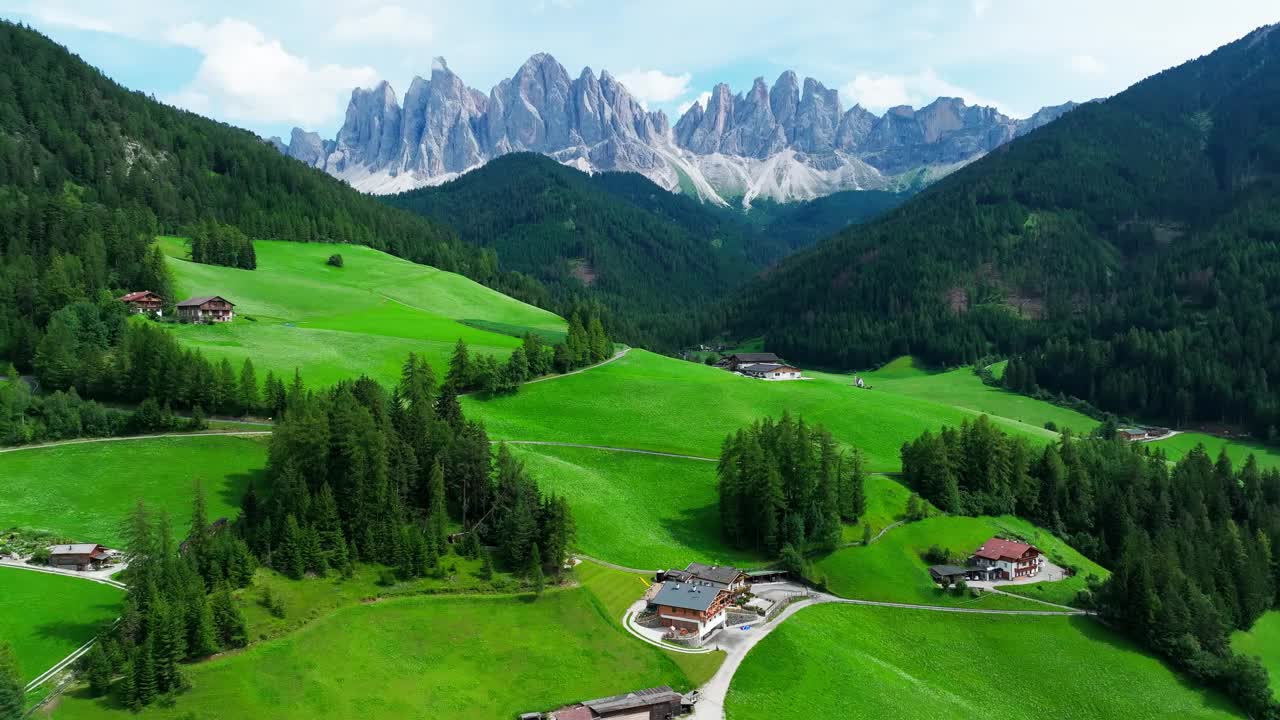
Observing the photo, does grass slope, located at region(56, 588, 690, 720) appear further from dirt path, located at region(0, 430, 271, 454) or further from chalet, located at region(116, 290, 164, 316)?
chalet, located at region(116, 290, 164, 316)

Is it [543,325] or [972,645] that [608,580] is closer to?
[972,645]

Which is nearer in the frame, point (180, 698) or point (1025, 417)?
point (180, 698)

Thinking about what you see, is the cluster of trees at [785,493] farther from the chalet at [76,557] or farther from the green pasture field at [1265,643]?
the chalet at [76,557]

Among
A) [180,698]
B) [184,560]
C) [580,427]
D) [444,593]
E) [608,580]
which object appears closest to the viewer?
[180,698]

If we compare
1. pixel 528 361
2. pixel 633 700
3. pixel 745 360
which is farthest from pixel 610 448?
pixel 745 360

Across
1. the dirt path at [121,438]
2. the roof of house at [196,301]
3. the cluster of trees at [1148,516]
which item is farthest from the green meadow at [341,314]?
the cluster of trees at [1148,516]

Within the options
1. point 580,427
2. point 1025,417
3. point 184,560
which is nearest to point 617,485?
point 580,427

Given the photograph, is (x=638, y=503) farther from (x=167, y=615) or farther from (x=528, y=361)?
(x=167, y=615)
